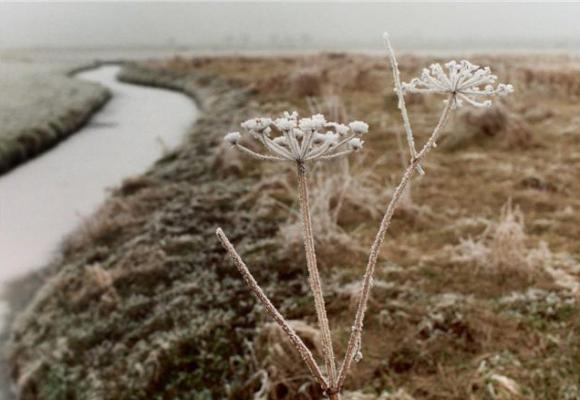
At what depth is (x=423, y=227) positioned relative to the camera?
8.17 m

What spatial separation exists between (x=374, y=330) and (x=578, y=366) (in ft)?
5.39

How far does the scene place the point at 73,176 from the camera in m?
14.9

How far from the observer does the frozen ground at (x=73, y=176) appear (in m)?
10.6

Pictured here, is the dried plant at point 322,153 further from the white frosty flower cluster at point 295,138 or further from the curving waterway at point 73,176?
the curving waterway at point 73,176

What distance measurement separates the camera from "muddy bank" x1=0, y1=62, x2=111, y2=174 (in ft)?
59.5

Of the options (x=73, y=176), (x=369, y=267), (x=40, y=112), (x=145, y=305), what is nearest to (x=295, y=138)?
(x=369, y=267)

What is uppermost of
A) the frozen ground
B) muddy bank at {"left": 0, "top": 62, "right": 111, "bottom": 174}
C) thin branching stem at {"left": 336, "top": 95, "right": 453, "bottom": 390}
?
thin branching stem at {"left": 336, "top": 95, "right": 453, "bottom": 390}

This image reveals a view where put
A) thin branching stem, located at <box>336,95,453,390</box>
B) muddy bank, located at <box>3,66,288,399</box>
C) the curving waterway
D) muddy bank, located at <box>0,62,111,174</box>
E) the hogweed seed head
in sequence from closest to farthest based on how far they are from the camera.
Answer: the hogweed seed head → thin branching stem, located at <box>336,95,453,390</box> → muddy bank, located at <box>3,66,288,399</box> → the curving waterway → muddy bank, located at <box>0,62,111,174</box>

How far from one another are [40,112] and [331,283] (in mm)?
19119

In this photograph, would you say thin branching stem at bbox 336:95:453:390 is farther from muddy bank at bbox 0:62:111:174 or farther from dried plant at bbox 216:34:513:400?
muddy bank at bbox 0:62:111:174

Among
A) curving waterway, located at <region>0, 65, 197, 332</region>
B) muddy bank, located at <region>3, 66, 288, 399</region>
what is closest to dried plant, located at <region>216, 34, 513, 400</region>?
muddy bank, located at <region>3, 66, 288, 399</region>

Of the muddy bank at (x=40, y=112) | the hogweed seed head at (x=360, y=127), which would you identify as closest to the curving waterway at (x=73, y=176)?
the muddy bank at (x=40, y=112)

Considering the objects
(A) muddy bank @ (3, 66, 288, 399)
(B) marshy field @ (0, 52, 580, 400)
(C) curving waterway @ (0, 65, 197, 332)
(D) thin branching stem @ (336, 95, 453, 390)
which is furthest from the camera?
(C) curving waterway @ (0, 65, 197, 332)

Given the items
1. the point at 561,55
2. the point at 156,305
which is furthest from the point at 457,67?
the point at 561,55
